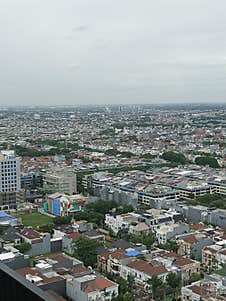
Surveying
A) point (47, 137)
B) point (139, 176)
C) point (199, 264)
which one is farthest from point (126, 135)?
point (199, 264)

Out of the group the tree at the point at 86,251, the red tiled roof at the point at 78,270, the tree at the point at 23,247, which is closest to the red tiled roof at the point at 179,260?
the tree at the point at 86,251

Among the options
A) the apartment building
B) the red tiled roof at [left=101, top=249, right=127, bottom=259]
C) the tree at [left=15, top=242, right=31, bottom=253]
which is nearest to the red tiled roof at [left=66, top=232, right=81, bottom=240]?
the tree at [left=15, top=242, right=31, bottom=253]

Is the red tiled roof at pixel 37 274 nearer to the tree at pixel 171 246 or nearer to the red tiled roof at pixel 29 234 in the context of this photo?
the red tiled roof at pixel 29 234

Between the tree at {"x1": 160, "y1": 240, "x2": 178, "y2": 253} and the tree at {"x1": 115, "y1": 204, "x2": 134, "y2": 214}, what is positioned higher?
the tree at {"x1": 115, "y1": 204, "x2": 134, "y2": 214}

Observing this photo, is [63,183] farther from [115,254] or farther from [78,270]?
[78,270]

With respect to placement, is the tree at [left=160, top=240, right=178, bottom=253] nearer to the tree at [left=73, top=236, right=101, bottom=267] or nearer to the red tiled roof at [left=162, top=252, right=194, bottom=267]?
the red tiled roof at [left=162, top=252, right=194, bottom=267]

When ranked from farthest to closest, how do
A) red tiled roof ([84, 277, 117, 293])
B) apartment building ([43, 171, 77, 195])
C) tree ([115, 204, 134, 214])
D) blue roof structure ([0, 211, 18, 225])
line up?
apartment building ([43, 171, 77, 195]) < tree ([115, 204, 134, 214]) < blue roof structure ([0, 211, 18, 225]) < red tiled roof ([84, 277, 117, 293])

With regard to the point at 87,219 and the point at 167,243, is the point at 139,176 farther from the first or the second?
the point at 167,243
